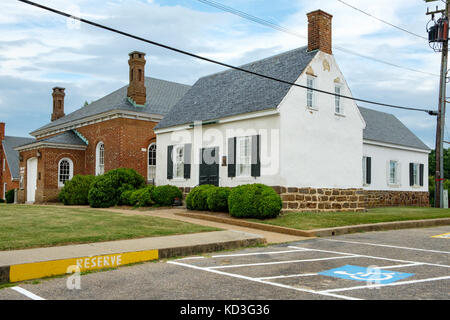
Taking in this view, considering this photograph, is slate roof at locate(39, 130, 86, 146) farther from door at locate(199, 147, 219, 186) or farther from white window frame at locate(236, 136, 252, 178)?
white window frame at locate(236, 136, 252, 178)

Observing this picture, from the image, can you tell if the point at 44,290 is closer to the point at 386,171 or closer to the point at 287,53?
→ the point at 287,53

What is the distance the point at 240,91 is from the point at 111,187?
8262 millimetres

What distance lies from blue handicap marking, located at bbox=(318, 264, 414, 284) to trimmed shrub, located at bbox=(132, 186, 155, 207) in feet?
45.6

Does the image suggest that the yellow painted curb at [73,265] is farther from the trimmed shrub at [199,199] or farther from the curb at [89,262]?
the trimmed shrub at [199,199]

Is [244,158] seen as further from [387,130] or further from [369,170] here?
[387,130]

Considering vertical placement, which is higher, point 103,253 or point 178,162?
point 178,162

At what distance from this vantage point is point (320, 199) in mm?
19141

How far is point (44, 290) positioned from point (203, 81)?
2054cm

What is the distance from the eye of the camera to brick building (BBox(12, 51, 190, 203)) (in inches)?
1097

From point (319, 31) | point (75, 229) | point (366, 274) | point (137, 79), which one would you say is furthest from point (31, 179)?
point (366, 274)

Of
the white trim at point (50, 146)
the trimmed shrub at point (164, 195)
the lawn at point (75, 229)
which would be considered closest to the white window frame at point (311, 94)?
the trimmed shrub at point (164, 195)

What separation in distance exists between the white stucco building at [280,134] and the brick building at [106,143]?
4373 millimetres

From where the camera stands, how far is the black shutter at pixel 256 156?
1825 centimetres
